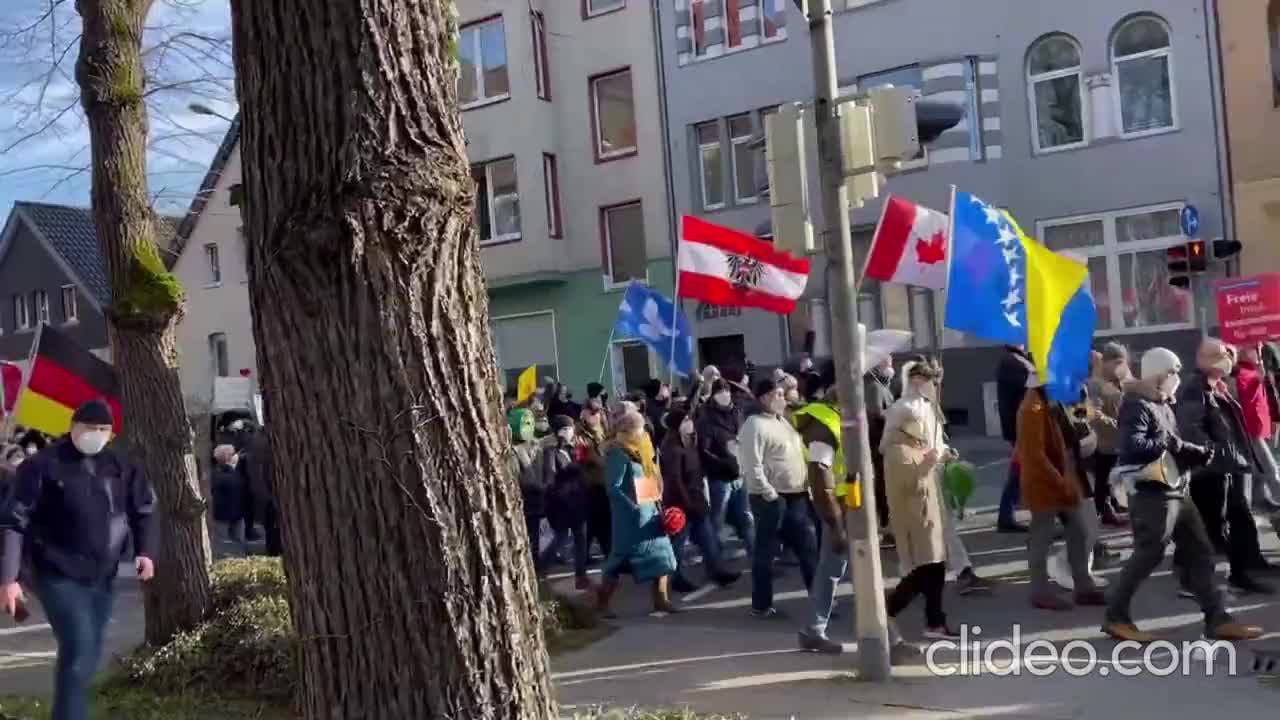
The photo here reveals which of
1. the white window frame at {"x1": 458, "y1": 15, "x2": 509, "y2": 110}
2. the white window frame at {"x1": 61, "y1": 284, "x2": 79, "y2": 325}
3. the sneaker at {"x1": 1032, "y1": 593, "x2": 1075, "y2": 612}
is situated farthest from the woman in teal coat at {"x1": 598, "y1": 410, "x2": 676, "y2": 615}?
the white window frame at {"x1": 61, "y1": 284, "x2": 79, "y2": 325}

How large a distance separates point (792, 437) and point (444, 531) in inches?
257

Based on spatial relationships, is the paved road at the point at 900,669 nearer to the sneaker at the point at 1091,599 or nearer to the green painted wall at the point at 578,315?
the sneaker at the point at 1091,599

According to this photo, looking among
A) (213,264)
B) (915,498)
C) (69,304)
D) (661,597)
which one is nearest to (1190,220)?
(661,597)

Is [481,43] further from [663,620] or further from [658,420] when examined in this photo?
[663,620]

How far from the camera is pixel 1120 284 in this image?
2228 centimetres

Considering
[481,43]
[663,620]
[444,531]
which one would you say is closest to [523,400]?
[663,620]

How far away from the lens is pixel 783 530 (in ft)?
31.6

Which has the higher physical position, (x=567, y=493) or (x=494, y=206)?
(x=494, y=206)

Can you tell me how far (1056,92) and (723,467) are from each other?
13.9 metres

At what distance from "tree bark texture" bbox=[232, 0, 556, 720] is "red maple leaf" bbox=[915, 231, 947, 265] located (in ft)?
24.9

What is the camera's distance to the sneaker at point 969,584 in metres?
9.75

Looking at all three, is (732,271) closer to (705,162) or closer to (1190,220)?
(1190,220)

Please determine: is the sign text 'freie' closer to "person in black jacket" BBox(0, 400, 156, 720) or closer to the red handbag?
the red handbag

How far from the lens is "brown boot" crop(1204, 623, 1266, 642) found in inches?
303
